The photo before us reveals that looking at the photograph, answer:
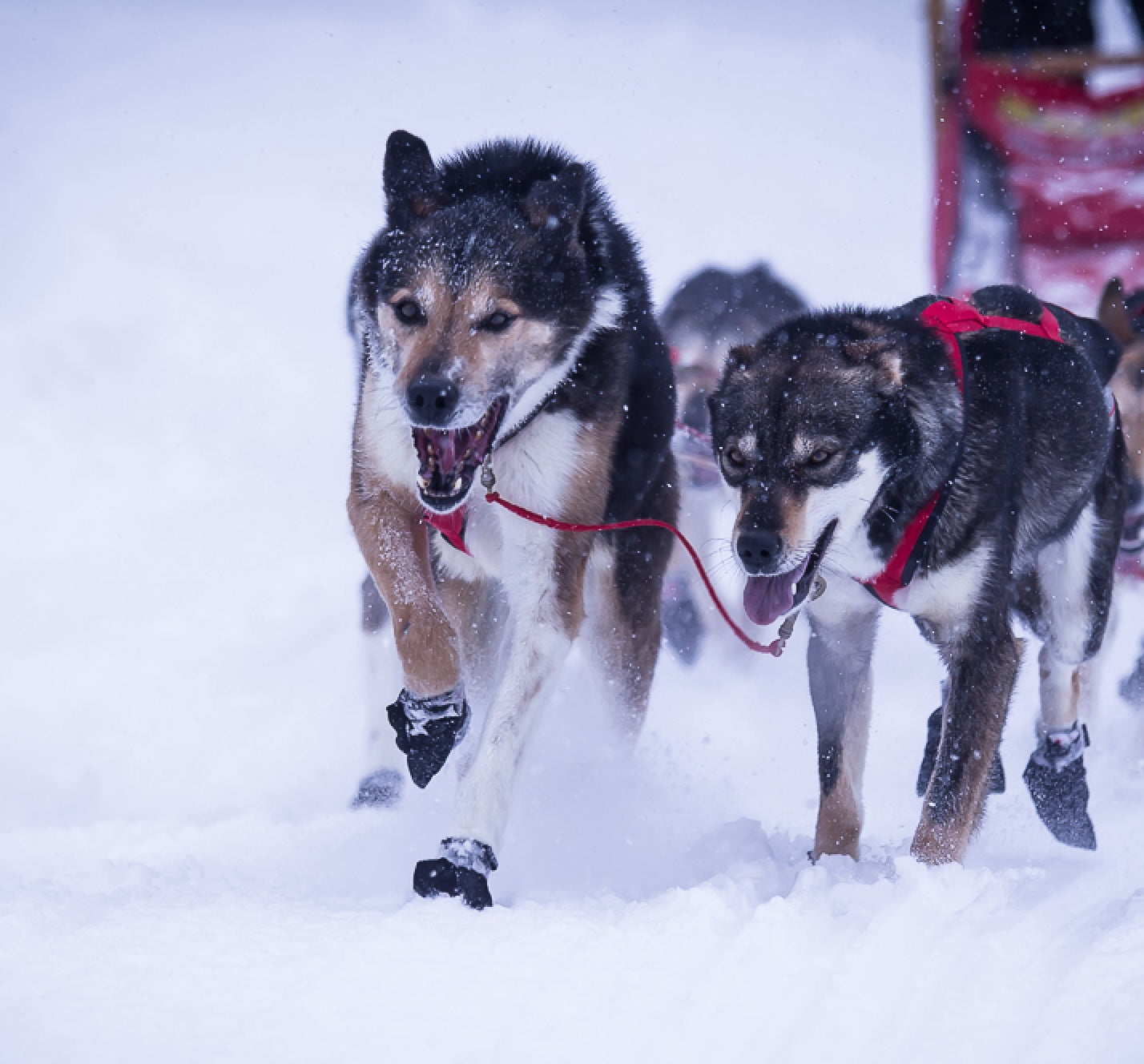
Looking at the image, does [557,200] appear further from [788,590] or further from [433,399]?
[788,590]

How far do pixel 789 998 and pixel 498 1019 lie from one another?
0.40 m

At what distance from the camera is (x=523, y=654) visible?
2459mm

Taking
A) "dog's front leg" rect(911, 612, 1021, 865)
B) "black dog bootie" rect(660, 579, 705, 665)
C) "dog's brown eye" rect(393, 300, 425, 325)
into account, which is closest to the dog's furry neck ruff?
"dog's brown eye" rect(393, 300, 425, 325)

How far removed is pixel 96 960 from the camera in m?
1.73

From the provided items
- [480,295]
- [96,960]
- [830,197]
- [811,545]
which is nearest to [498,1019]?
[96,960]

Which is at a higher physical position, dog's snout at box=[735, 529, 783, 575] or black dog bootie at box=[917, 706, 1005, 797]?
dog's snout at box=[735, 529, 783, 575]

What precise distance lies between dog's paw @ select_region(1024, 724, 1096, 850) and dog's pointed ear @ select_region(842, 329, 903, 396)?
1.22 meters

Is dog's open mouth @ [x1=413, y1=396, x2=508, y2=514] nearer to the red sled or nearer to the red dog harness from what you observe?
the red dog harness

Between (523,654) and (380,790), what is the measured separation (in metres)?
1.06

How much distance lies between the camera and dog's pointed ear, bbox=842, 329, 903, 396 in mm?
2330

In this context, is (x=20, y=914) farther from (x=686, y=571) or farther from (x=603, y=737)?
(x=686, y=571)

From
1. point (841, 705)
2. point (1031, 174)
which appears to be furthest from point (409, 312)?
point (1031, 174)

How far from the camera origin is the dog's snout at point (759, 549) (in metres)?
2.13

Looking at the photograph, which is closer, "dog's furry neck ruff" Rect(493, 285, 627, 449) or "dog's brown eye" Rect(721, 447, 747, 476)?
"dog's brown eye" Rect(721, 447, 747, 476)
